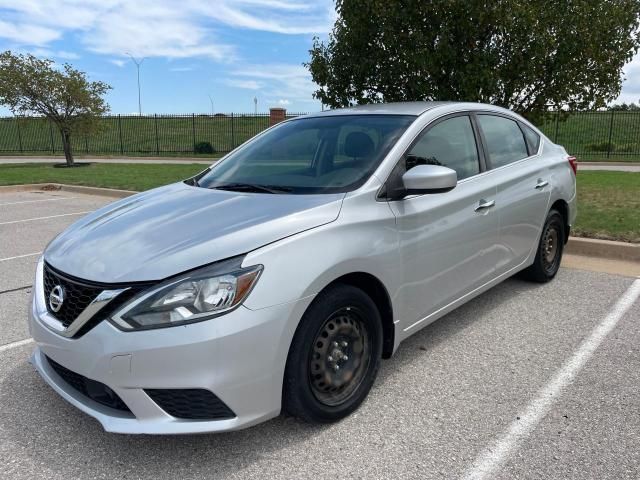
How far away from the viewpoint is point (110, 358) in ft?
7.80

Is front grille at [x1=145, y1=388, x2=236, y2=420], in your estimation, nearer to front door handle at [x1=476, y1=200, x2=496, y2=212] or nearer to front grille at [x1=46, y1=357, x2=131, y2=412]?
front grille at [x1=46, y1=357, x2=131, y2=412]

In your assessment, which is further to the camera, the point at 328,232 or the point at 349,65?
the point at 349,65

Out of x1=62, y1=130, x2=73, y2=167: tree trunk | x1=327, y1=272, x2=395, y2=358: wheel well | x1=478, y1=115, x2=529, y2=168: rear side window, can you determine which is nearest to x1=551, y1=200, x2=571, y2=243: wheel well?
x1=478, y1=115, x2=529, y2=168: rear side window

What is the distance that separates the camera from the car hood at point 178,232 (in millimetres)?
2496

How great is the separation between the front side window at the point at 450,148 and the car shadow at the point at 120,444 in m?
1.48

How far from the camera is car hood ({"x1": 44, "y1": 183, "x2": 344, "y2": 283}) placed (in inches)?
98.3

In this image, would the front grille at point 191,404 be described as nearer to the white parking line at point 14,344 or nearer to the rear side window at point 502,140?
the white parking line at point 14,344

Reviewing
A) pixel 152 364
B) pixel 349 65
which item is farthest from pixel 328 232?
pixel 349 65

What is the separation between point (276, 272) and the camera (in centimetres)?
251

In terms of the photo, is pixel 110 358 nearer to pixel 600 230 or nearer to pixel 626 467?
pixel 626 467

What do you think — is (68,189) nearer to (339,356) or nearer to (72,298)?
(72,298)

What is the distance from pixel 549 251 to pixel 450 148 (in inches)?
77.7

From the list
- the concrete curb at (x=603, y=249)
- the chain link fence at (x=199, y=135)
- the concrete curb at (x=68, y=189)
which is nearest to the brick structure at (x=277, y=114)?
the chain link fence at (x=199, y=135)

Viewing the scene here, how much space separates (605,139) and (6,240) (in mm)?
25044
